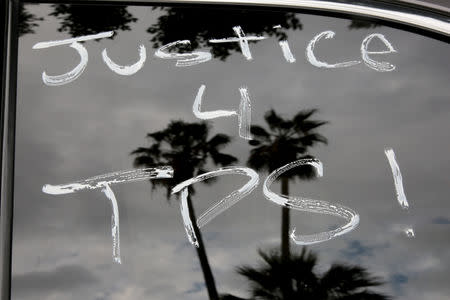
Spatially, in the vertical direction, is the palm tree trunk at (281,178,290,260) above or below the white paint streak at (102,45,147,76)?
below

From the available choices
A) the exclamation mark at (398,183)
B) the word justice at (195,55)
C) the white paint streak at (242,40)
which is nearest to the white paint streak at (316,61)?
the word justice at (195,55)

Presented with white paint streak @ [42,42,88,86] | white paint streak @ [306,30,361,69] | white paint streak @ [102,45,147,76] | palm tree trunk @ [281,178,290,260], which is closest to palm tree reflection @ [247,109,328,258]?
palm tree trunk @ [281,178,290,260]

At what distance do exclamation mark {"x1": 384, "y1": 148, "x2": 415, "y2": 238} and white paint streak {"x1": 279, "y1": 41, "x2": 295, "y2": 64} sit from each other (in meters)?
0.31

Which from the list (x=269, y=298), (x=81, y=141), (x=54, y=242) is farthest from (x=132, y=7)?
(x=269, y=298)

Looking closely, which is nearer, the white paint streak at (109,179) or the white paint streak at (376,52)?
the white paint streak at (109,179)

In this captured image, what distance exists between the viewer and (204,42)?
1.46m

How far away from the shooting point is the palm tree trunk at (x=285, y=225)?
1.29 m

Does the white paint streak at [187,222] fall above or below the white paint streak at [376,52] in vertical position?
below

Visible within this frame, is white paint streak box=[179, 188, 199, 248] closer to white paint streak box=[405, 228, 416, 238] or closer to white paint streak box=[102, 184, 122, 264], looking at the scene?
white paint streak box=[102, 184, 122, 264]

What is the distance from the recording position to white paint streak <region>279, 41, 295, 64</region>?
144 cm

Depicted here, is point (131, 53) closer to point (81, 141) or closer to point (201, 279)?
point (81, 141)

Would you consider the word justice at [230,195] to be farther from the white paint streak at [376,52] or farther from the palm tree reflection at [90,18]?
the palm tree reflection at [90,18]

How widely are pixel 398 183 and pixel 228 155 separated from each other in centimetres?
38

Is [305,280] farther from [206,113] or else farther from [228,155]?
[206,113]
